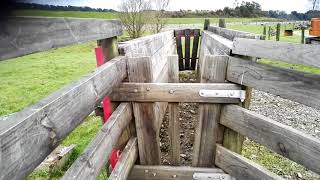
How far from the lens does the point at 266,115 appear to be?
700 centimetres

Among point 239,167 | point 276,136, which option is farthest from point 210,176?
point 276,136

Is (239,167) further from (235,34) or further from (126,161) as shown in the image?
(235,34)

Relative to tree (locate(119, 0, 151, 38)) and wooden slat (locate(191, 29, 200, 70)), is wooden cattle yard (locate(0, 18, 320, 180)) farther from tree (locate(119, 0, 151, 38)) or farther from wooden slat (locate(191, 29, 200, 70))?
tree (locate(119, 0, 151, 38))

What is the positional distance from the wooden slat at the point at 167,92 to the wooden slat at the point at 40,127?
35.3 inches

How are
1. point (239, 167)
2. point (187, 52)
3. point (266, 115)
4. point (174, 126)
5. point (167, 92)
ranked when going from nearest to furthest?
point (239, 167), point (167, 92), point (174, 126), point (266, 115), point (187, 52)

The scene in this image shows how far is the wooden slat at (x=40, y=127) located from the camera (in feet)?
3.50

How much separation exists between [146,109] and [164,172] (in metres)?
0.68

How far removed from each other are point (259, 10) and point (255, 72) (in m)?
98.2

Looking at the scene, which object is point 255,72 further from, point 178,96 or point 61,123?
point 61,123

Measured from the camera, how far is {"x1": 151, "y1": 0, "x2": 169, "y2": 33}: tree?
79.6 feet

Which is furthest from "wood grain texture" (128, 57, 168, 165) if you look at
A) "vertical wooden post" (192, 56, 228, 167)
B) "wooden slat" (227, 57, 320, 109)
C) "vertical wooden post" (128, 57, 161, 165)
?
"wooden slat" (227, 57, 320, 109)

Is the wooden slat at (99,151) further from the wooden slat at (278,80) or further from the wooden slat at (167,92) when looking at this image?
the wooden slat at (278,80)

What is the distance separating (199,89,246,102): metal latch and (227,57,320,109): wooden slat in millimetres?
98

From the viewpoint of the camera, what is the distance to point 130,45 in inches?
126
